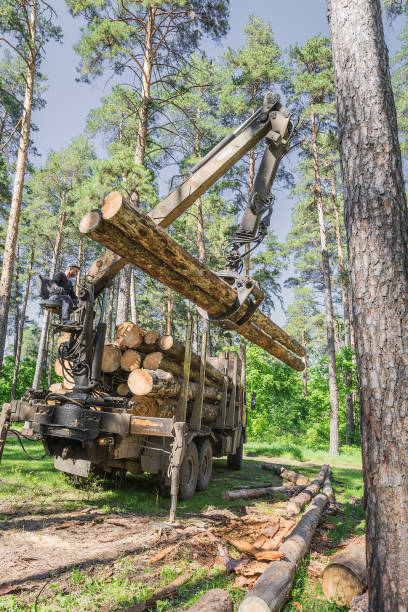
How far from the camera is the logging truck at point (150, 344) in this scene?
13.1 ft

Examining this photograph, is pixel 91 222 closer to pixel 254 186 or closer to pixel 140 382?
pixel 254 186

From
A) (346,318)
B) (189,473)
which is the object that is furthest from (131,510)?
(346,318)

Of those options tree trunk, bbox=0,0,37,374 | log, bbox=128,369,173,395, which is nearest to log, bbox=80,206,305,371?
log, bbox=128,369,173,395

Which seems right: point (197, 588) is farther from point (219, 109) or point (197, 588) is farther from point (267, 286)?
point (267, 286)

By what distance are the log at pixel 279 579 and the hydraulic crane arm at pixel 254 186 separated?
302cm

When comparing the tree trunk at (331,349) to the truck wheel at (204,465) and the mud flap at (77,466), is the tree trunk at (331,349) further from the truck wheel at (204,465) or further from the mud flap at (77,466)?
the mud flap at (77,466)

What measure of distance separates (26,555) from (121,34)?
12793mm

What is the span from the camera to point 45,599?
9.43 feet

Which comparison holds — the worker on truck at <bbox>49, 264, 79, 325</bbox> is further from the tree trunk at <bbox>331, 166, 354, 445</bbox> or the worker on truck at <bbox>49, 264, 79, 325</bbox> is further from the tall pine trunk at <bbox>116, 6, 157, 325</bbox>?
the tree trunk at <bbox>331, 166, 354, 445</bbox>

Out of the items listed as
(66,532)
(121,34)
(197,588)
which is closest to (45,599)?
(197,588)

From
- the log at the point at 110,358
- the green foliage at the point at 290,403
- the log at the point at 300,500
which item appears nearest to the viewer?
the log at the point at 300,500

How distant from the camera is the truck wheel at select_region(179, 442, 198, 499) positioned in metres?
6.34

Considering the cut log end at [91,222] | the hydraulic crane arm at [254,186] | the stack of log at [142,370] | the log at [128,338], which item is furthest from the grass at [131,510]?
the hydraulic crane arm at [254,186]

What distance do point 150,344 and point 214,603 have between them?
4267mm
